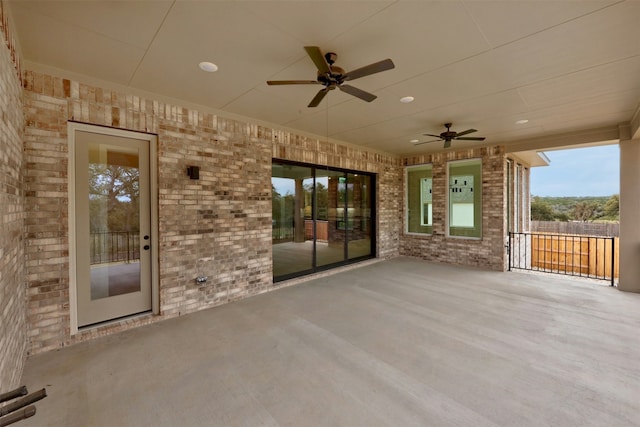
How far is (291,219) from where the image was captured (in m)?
5.59

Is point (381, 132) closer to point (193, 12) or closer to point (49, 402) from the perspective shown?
point (193, 12)

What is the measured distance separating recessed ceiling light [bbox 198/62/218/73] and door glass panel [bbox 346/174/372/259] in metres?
4.29

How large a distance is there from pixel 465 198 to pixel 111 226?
7.39 m

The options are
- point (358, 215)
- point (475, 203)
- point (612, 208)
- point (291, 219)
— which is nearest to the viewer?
point (291, 219)

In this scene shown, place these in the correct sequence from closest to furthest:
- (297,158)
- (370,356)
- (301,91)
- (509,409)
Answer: (509,409) < (370,356) < (301,91) < (297,158)

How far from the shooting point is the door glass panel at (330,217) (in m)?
6.09

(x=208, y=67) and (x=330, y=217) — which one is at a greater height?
(x=208, y=67)

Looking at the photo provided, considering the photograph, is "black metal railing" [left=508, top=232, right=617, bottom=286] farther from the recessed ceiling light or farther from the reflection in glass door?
the reflection in glass door

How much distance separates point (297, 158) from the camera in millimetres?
5375

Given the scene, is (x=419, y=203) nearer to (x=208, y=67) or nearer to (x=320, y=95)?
(x=320, y=95)

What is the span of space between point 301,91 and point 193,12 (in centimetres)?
160

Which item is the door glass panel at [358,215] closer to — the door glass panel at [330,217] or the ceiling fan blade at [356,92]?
the door glass panel at [330,217]

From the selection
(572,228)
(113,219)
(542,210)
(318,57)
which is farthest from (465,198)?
(542,210)

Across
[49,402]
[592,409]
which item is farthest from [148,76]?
[592,409]
